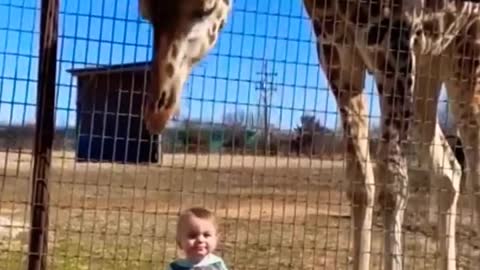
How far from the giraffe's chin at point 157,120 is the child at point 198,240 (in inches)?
36.1

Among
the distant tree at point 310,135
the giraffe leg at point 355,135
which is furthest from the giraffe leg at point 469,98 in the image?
the distant tree at point 310,135

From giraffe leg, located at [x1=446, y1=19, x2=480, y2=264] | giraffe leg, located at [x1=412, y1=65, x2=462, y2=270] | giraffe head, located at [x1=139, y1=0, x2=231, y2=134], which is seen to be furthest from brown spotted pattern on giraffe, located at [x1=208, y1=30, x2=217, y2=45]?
giraffe leg, located at [x1=446, y1=19, x2=480, y2=264]

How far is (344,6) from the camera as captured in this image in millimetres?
4934

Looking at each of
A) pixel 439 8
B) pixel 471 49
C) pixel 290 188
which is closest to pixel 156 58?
pixel 290 188

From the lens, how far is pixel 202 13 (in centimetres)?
450

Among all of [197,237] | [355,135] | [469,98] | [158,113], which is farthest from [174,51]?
[469,98]

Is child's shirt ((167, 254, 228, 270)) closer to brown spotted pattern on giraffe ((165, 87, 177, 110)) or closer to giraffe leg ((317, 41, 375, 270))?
brown spotted pattern on giraffe ((165, 87, 177, 110))

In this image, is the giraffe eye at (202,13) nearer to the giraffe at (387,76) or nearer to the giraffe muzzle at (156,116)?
the giraffe at (387,76)

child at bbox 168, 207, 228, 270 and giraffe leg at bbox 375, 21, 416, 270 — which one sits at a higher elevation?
giraffe leg at bbox 375, 21, 416, 270

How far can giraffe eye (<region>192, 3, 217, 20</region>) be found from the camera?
4.46 m

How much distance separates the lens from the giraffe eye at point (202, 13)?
4457 millimetres

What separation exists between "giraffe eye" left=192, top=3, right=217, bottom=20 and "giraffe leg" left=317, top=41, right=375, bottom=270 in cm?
71

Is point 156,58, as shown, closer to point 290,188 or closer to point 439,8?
point 290,188

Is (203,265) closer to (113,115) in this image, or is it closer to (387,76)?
(113,115)
